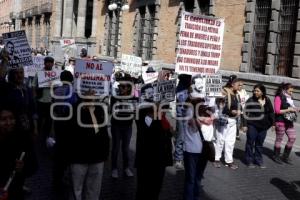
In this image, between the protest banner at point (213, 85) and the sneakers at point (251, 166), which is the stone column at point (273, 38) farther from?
the protest banner at point (213, 85)

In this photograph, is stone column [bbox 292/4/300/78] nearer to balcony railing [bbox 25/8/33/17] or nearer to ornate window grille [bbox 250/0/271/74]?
ornate window grille [bbox 250/0/271/74]

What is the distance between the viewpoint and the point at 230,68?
1953 cm

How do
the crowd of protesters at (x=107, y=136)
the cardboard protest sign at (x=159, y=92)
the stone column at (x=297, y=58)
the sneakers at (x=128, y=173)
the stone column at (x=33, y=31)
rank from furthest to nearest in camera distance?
the stone column at (x=33, y=31)
the stone column at (x=297, y=58)
the sneakers at (x=128, y=173)
the cardboard protest sign at (x=159, y=92)
the crowd of protesters at (x=107, y=136)

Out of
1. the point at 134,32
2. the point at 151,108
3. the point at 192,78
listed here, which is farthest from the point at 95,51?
the point at 151,108

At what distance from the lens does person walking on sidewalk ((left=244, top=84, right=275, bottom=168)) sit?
32.5 feet

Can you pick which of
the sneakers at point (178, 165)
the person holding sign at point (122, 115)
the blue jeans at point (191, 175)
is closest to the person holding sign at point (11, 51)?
the person holding sign at point (122, 115)

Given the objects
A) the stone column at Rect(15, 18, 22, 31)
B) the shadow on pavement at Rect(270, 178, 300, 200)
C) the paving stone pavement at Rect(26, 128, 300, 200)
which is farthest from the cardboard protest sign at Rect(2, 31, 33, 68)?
the stone column at Rect(15, 18, 22, 31)

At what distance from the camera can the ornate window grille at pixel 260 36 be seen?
18.1 meters

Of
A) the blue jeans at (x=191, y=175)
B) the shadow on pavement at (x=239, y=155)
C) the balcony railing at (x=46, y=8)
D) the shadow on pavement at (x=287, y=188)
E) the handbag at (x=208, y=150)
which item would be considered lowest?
the shadow on pavement at (x=287, y=188)

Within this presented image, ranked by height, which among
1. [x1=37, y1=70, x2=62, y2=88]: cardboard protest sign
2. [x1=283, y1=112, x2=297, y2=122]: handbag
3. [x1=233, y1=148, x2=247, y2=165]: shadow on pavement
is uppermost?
[x1=37, y1=70, x2=62, y2=88]: cardboard protest sign

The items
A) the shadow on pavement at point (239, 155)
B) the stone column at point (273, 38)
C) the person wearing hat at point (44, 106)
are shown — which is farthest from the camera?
the stone column at point (273, 38)

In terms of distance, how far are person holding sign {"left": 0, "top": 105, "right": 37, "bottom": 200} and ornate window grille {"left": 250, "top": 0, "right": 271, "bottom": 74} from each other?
1456cm

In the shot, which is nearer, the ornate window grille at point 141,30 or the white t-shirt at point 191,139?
the white t-shirt at point 191,139

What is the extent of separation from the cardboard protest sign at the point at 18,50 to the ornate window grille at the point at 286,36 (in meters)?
9.45
